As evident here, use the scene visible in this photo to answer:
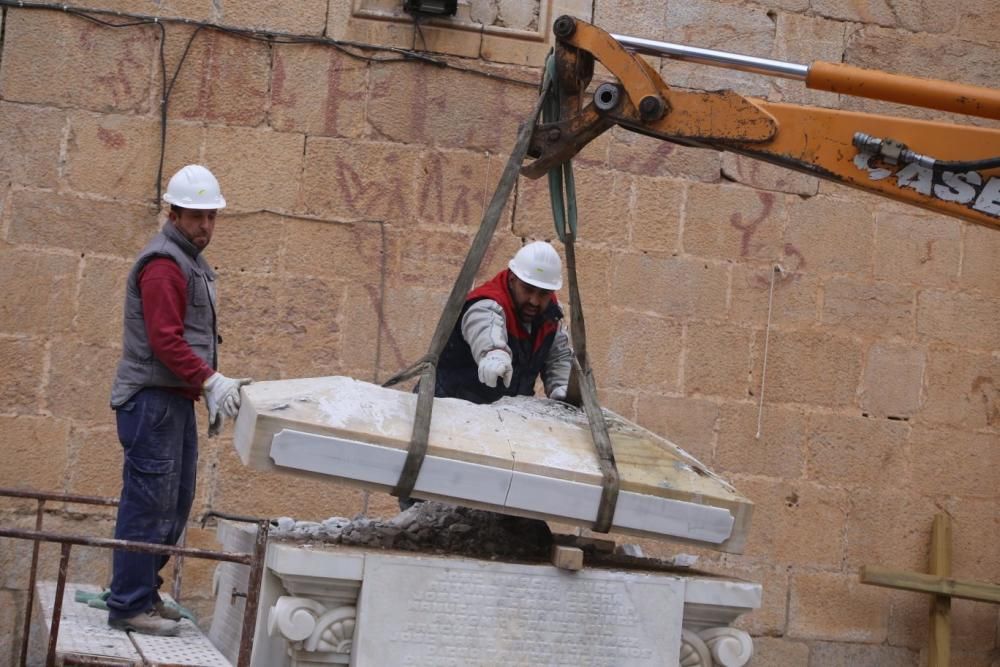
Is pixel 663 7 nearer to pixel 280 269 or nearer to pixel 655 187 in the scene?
pixel 655 187

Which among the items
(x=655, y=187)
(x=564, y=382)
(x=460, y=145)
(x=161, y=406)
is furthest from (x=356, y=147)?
(x=161, y=406)

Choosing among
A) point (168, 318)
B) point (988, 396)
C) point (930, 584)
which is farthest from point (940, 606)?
point (168, 318)

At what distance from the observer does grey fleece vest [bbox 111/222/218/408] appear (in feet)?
16.0

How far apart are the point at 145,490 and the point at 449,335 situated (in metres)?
1.22

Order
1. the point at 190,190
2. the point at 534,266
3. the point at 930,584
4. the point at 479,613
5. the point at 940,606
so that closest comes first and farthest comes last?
the point at 479,613
the point at 190,190
the point at 534,266
the point at 930,584
the point at 940,606

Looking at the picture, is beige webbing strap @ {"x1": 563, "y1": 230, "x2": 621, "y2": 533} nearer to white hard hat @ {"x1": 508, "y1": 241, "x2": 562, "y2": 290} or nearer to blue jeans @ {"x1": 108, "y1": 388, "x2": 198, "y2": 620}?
white hard hat @ {"x1": 508, "y1": 241, "x2": 562, "y2": 290}

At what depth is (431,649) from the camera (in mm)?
4137

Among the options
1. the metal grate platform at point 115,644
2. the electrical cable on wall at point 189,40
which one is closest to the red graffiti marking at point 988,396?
the electrical cable on wall at point 189,40

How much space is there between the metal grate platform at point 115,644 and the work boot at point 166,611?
0.07 meters

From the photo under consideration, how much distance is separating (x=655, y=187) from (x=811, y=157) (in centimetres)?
270

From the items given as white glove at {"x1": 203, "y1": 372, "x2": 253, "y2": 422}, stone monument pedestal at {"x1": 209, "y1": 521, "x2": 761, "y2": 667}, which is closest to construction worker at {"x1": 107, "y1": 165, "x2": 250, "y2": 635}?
white glove at {"x1": 203, "y1": 372, "x2": 253, "y2": 422}

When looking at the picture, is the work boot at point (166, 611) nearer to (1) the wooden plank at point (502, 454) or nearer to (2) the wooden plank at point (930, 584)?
(1) the wooden plank at point (502, 454)

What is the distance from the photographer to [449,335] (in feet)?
14.6

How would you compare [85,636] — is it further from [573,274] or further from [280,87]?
[280,87]
